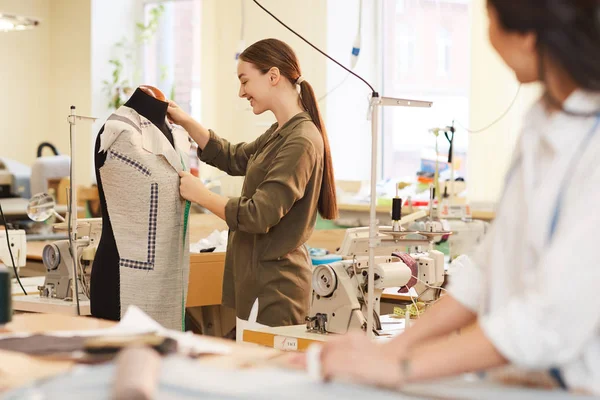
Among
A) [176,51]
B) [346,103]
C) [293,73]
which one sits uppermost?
[176,51]

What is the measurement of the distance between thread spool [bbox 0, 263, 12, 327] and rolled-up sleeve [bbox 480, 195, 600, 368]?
96cm

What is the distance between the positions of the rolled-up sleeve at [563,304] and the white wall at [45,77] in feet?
20.7

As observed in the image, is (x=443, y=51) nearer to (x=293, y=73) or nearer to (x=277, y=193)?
(x=293, y=73)

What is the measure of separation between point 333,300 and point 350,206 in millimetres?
2986

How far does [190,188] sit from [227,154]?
48cm

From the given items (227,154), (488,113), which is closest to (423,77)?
(488,113)

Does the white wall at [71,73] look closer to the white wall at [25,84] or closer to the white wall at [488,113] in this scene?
the white wall at [25,84]

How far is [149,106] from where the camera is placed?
2.51m

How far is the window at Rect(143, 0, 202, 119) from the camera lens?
7025mm

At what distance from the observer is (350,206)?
5.45 metres

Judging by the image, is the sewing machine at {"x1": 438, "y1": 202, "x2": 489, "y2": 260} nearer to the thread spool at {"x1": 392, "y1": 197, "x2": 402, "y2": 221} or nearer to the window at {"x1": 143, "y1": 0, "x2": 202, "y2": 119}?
the thread spool at {"x1": 392, "y1": 197, "x2": 402, "y2": 221}

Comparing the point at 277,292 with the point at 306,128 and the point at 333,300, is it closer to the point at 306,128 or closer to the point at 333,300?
the point at 333,300

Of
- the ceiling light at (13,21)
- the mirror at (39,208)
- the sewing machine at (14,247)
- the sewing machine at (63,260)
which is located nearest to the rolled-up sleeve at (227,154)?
the sewing machine at (63,260)

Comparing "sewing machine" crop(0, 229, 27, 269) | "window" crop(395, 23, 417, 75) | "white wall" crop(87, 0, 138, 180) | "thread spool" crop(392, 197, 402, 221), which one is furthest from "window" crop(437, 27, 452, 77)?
"sewing machine" crop(0, 229, 27, 269)
